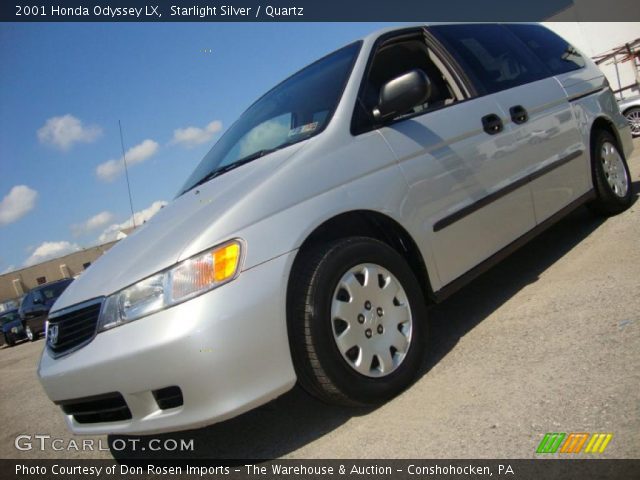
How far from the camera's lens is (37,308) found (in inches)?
587

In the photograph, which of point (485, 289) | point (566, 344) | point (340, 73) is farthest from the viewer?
point (485, 289)

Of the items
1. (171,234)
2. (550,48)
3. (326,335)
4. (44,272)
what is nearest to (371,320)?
(326,335)

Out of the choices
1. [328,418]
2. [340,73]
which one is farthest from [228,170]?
[328,418]

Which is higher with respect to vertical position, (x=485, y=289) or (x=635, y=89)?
(x=635, y=89)

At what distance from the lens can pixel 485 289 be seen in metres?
3.82

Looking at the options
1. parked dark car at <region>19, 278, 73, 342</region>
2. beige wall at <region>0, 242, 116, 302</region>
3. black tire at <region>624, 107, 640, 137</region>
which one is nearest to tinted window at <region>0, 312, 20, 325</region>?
parked dark car at <region>19, 278, 73, 342</region>

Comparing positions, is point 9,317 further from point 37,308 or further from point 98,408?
point 98,408

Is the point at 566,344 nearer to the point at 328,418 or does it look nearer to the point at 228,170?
the point at 328,418

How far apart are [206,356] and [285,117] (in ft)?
5.41

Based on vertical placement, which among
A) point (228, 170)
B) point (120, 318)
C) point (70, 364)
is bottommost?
point (70, 364)

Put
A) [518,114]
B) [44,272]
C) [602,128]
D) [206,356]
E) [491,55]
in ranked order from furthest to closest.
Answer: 1. [44,272]
2. [602,128]
3. [491,55]
4. [518,114]
5. [206,356]

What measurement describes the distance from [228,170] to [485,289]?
81.5 inches

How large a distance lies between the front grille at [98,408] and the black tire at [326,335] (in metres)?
0.76

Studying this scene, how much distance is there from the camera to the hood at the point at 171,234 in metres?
2.24
